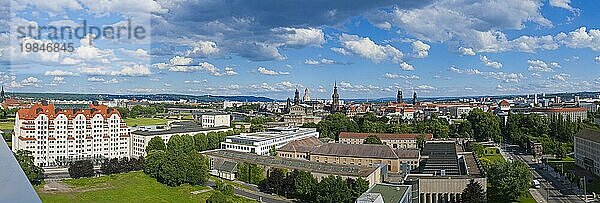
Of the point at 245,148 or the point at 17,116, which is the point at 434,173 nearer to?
the point at 245,148

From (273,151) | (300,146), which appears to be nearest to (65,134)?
(273,151)

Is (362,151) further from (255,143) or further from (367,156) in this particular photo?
(255,143)

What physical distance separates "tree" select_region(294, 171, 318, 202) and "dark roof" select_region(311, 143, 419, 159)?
278 centimetres

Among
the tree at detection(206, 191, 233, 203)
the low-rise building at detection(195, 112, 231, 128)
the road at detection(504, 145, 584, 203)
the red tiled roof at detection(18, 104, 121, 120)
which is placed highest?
the red tiled roof at detection(18, 104, 121, 120)

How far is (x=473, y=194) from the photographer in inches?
244

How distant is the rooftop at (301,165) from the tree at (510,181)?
1771 mm

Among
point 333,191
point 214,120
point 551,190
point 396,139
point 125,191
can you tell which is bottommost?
point 551,190

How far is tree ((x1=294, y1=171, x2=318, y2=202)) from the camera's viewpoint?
22.5ft

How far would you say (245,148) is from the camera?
1077 centimetres

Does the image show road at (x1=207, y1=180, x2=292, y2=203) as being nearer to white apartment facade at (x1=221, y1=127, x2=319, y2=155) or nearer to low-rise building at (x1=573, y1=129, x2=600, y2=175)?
white apartment facade at (x1=221, y1=127, x2=319, y2=155)

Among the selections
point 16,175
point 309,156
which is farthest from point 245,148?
point 16,175

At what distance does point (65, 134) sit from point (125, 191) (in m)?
3.98

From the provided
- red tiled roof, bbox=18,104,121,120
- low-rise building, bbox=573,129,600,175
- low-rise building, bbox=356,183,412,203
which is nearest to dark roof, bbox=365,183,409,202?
low-rise building, bbox=356,183,412,203

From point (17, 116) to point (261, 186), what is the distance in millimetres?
5043
